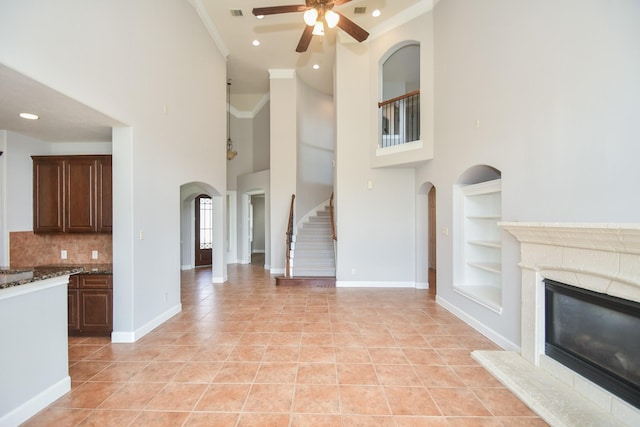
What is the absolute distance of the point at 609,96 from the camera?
216 centimetres

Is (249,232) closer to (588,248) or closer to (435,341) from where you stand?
(435,341)

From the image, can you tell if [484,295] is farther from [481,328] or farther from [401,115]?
[401,115]

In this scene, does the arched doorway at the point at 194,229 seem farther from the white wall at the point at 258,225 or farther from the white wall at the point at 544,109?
the white wall at the point at 544,109

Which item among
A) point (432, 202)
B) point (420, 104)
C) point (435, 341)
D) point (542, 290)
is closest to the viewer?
point (542, 290)

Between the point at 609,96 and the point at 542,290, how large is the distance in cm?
174

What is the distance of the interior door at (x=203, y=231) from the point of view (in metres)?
8.98

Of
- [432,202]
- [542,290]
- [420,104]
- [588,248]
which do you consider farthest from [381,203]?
[588,248]

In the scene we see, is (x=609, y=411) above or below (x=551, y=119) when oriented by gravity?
below

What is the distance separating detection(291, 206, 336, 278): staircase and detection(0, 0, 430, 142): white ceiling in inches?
169

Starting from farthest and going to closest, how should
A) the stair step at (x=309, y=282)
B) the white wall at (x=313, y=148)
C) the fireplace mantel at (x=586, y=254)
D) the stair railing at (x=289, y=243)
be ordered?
the white wall at (x=313, y=148)
the stair railing at (x=289, y=243)
the stair step at (x=309, y=282)
the fireplace mantel at (x=586, y=254)

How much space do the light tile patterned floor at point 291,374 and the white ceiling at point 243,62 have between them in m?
2.63

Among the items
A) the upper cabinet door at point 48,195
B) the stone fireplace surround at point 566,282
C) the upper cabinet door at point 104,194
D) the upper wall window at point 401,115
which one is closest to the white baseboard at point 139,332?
the upper cabinet door at point 104,194

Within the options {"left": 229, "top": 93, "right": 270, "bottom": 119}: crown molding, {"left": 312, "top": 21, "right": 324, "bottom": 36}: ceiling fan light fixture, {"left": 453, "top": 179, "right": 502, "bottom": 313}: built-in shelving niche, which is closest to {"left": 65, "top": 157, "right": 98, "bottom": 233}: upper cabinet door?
{"left": 312, "top": 21, "right": 324, "bottom": 36}: ceiling fan light fixture

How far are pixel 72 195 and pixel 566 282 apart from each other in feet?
18.8
